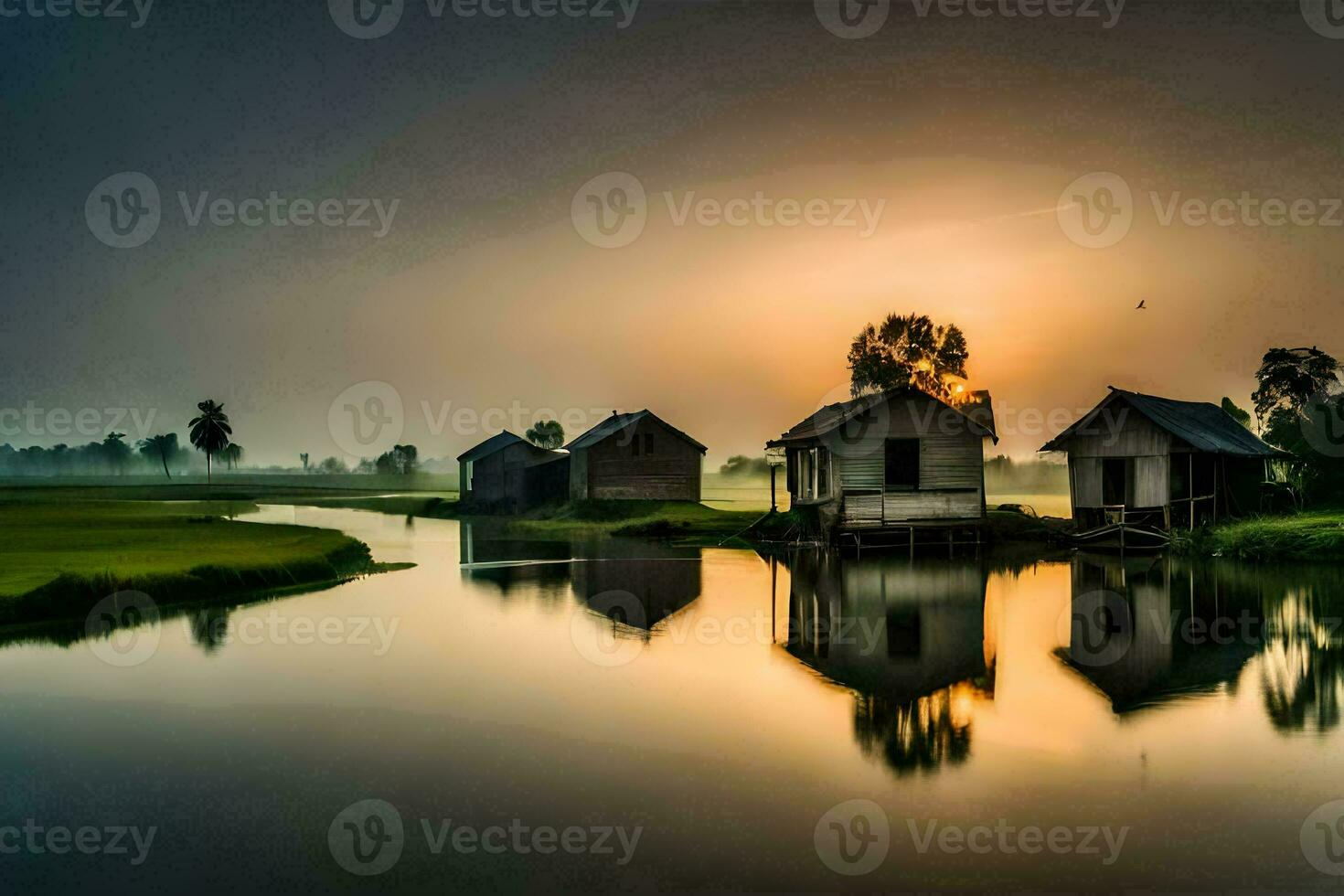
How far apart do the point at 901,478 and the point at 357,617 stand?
94.2 feet

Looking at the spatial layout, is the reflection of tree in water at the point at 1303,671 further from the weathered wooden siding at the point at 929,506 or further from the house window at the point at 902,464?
the house window at the point at 902,464

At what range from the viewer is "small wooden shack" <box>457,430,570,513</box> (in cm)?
7294

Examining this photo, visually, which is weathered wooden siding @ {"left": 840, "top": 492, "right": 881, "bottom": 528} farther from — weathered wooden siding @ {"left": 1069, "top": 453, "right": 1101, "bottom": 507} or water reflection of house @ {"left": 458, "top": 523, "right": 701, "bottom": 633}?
weathered wooden siding @ {"left": 1069, "top": 453, "right": 1101, "bottom": 507}

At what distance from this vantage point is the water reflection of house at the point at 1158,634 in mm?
14906

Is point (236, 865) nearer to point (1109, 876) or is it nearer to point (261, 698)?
point (261, 698)

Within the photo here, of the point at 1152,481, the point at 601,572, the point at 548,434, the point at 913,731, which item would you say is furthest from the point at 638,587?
the point at 548,434

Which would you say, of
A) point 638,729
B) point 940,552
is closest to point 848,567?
point 940,552

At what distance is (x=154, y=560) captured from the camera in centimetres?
2862

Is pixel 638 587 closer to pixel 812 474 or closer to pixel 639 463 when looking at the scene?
pixel 812 474

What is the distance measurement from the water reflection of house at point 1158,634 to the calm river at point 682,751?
0.39 feet

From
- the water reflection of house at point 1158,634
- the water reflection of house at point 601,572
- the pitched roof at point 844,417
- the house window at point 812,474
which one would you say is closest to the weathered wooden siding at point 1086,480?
the pitched roof at point 844,417

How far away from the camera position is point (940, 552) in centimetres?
4072

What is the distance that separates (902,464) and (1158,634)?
24.9 meters

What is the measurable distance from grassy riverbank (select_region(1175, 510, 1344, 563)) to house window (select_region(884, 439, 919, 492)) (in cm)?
1124
